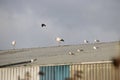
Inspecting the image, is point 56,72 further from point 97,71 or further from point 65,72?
point 97,71

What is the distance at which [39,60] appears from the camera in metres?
27.6

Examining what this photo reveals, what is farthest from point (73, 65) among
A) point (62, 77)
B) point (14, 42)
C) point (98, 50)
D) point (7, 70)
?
point (14, 42)

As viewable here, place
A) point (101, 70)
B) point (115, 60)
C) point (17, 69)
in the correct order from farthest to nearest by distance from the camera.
Result: point (17, 69) → point (101, 70) → point (115, 60)

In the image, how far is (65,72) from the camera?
2391 cm

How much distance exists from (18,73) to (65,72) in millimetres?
4514

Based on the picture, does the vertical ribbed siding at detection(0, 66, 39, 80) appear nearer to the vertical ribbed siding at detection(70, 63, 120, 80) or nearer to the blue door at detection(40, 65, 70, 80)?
the blue door at detection(40, 65, 70, 80)

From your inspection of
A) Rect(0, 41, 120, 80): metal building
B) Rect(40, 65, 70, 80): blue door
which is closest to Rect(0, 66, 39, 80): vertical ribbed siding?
Rect(0, 41, 120, 80): metal building

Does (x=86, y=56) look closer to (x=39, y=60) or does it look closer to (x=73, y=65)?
(x=73, y=65)

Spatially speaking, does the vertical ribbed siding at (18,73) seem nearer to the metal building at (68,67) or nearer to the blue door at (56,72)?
the metal building at (68,67)

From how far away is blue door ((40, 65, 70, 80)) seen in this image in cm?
2397

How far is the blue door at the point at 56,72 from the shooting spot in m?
24.0

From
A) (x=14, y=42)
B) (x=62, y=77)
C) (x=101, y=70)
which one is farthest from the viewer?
(x=14, y=42)

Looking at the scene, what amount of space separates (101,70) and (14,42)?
2046 centimetres

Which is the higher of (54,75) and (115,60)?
(115,60)
